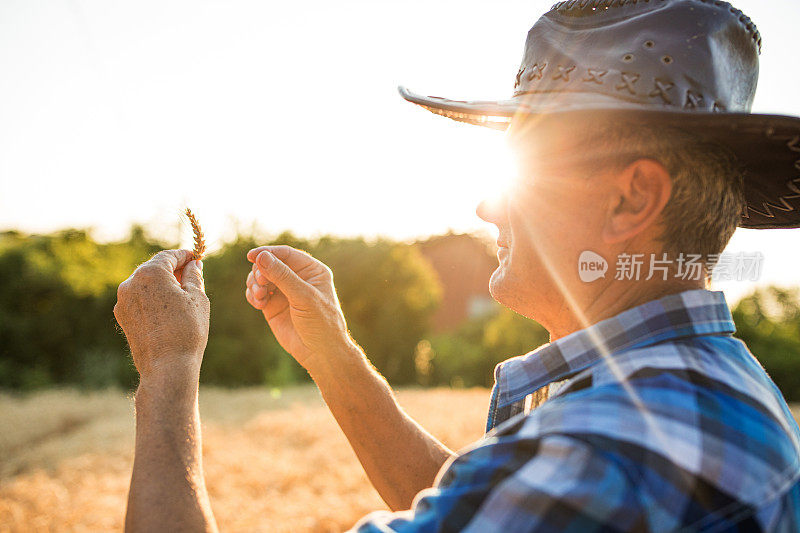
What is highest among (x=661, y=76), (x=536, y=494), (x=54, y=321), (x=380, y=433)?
(x=661, y=76)

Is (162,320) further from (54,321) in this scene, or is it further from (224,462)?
(54,321)

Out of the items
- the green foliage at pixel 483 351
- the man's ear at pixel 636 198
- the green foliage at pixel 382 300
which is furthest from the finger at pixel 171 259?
the green foliage at pixel 483 351

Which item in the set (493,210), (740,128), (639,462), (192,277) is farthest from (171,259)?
(740,128)

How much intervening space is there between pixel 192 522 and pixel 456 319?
2737cm

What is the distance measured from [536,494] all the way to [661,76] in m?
1.11

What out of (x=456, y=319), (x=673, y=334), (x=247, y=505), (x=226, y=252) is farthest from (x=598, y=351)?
(x=456, y=319)

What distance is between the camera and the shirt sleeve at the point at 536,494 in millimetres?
897

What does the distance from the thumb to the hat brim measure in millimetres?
982

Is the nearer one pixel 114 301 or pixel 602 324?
pixel 602 324

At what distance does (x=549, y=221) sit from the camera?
160cm

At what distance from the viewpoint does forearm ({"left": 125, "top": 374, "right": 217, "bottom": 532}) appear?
4.15 ft

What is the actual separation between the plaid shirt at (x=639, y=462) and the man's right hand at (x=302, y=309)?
1.10 meters

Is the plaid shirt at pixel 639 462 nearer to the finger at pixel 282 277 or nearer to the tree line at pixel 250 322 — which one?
the finger at pixel 282 277

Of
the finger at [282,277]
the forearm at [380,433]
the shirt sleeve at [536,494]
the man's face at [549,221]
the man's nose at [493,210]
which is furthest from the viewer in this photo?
the finger at [282,277]
